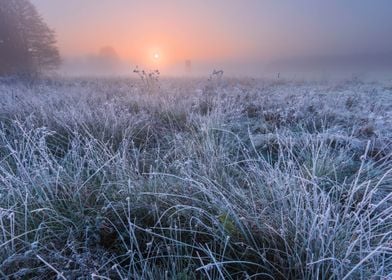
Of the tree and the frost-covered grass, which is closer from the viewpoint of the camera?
the frost-covered grass

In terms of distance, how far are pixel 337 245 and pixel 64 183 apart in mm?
1586

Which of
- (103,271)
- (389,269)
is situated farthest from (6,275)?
(389,269)

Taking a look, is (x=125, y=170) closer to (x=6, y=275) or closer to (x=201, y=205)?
(x=201, y=205)

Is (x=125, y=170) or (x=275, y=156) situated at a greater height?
(x=125, y=170)

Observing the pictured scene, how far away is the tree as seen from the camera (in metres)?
20.9

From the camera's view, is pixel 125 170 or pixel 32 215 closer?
pixel 32 215

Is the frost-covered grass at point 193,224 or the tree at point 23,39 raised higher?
the tree at point 23,39

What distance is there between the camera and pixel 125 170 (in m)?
1.93

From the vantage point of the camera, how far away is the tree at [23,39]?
68.4ft

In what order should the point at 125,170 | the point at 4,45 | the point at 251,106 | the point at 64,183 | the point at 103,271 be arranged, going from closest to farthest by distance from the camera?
the point at 103,271, the point at 64,183, the point at 125,170, the point at 251,106, the point at 4,45

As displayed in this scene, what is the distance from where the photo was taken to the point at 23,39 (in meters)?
22.1

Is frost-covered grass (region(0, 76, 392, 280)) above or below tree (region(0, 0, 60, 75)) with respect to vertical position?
below

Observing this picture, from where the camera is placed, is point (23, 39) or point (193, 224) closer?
point (193, 224)

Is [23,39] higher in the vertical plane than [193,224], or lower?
higher
